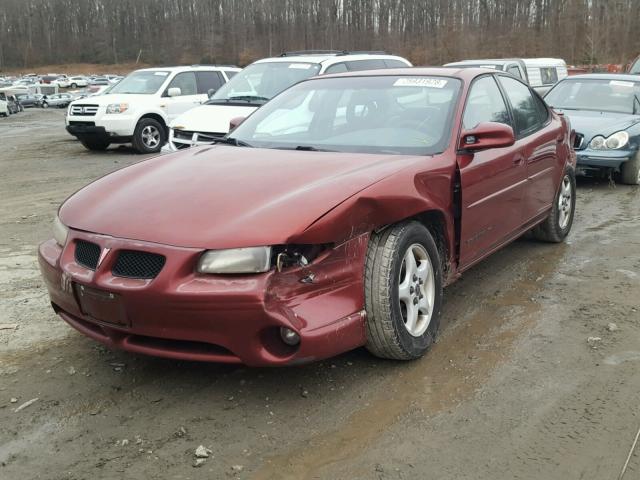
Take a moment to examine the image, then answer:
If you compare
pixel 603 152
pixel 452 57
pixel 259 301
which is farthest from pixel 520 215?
pixel 452 57

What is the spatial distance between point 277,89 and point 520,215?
548 centimetres

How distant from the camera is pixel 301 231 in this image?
288cm

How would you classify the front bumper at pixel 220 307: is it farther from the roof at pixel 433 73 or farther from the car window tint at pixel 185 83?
the car window tint at pixel 185 83

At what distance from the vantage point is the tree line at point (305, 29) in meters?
55.9

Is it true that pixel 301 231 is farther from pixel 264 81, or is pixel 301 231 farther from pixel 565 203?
pixel 264 81

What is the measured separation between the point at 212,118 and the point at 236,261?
6.62 metres

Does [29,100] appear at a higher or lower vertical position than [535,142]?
lower

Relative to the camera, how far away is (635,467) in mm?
2607

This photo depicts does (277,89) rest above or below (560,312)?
above

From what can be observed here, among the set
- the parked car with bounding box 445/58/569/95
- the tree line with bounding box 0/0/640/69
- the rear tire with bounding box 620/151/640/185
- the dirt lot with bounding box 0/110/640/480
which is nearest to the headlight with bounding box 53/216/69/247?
the dirt lot with bounding box 0/110/640/480

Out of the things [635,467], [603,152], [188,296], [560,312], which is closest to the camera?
[635,467]

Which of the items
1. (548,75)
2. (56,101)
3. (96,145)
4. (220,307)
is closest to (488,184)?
(220,307)

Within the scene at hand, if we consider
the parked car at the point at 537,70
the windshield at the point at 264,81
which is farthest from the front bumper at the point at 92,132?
the parked car at the point at 537,70

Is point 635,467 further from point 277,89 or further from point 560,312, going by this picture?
point 277,89
